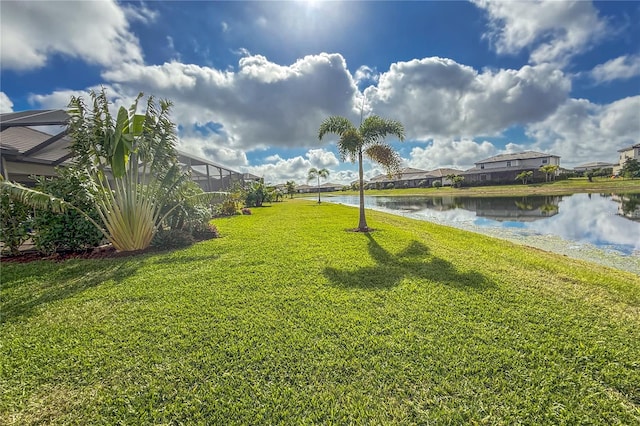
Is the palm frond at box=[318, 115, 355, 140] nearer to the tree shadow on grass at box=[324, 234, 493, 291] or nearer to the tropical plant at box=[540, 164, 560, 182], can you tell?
the tree shadow on grass at box=[324, 234, 493, 291]

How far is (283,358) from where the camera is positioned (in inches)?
122

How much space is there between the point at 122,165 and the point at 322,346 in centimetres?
749

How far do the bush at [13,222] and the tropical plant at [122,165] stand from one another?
1135mm

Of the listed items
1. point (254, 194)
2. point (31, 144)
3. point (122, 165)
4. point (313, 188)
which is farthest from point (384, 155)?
point (313, 188)

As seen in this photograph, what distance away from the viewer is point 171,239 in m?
9.15

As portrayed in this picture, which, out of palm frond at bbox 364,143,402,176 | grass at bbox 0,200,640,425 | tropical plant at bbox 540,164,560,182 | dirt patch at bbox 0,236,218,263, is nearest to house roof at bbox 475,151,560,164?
tropical plant at bbox 540,164,560,182

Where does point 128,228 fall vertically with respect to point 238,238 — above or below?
above

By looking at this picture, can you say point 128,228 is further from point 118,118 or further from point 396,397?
point 396,397

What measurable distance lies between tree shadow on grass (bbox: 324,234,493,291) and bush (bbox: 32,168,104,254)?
7468 mm

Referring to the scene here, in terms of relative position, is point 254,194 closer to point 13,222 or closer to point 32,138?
point 32,138

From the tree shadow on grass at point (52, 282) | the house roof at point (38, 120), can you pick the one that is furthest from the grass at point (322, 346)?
the house roof at point (38, 120)

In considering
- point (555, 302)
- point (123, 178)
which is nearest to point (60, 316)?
Answer: point (123, 178)

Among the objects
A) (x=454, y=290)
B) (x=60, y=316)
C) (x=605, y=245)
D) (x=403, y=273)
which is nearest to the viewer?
(x=60, y=316)

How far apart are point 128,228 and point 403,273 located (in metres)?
8.23
